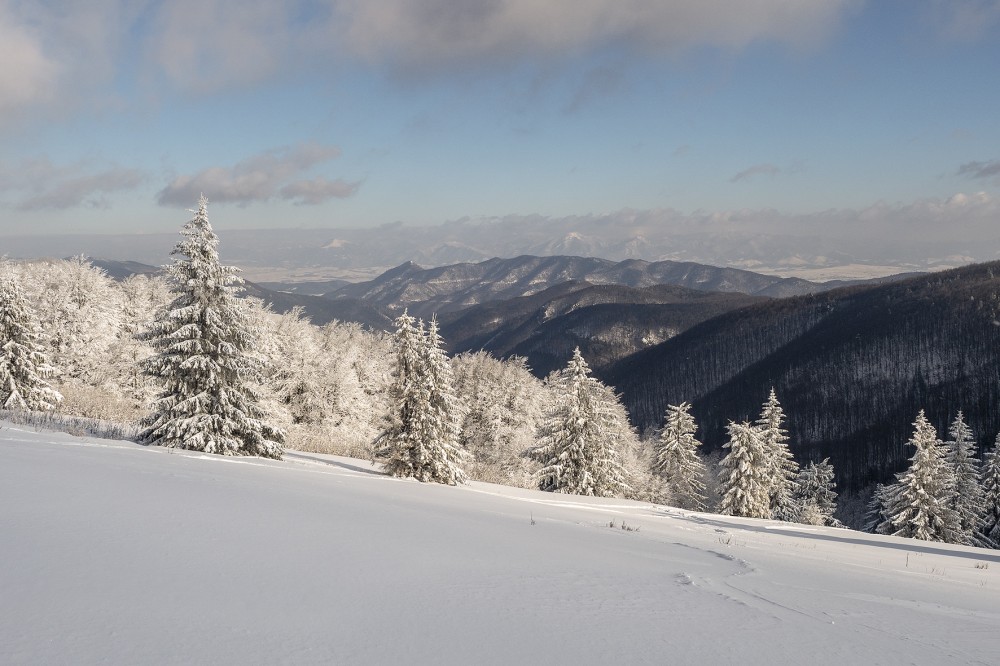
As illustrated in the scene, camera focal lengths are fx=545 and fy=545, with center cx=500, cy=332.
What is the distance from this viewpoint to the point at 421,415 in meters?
20.7

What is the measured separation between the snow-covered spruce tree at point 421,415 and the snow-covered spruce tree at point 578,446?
1000cm

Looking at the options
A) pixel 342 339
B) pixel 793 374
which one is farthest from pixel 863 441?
pixel 342 339

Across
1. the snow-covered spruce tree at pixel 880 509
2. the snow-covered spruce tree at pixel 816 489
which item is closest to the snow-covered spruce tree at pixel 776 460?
the snow-covered spruce tree at pixel 880 509

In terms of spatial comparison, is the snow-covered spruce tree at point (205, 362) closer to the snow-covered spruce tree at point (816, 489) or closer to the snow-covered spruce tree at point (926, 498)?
the snow-covered spruce tree at point (926, 498)

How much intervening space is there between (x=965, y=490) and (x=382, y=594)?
166 ft

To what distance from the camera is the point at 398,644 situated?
2.55 meters

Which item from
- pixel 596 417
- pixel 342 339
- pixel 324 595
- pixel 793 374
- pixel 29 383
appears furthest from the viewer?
pixel 793 374

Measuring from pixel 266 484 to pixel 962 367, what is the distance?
209 m

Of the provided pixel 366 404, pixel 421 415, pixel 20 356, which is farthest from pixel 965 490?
pixel 20 356

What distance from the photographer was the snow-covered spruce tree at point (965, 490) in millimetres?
37812

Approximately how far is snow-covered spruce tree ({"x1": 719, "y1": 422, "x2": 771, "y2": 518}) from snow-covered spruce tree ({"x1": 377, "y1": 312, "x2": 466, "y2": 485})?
26.4 metres

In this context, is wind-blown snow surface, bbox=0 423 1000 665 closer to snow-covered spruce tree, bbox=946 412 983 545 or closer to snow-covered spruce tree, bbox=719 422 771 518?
snow-covered spruce tree, bbox=719 422 771 518

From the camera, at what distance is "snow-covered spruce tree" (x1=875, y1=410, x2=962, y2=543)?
3528cm

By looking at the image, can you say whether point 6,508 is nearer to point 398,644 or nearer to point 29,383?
point 398,644
